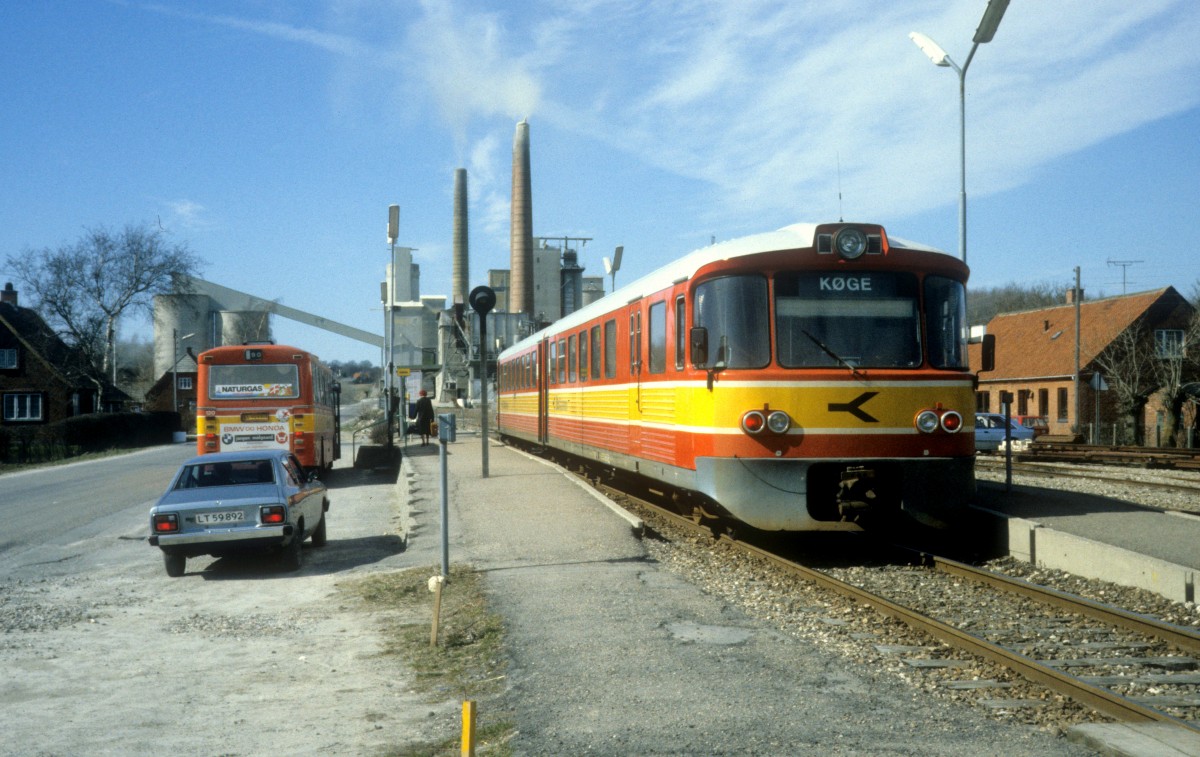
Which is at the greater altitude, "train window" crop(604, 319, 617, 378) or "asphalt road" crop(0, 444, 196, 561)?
"train window" crop(604, 319, 617, 378)

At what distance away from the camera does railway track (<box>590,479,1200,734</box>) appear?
20.8ft

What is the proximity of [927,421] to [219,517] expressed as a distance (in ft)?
25.2

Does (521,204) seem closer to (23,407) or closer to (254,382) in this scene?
(23,407)

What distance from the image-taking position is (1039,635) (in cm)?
805

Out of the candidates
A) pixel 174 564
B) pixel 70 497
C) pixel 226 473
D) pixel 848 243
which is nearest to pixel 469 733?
pixel 848 243

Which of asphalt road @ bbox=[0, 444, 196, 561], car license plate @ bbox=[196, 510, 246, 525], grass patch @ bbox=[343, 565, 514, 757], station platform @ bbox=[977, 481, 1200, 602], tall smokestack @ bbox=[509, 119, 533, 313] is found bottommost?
asphalt road @ bbox=[0, 444, 196, 561]

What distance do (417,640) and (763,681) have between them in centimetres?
319

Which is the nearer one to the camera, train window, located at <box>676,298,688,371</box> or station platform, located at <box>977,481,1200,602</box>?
station platform, located at <box>977,481,1200,602</box>

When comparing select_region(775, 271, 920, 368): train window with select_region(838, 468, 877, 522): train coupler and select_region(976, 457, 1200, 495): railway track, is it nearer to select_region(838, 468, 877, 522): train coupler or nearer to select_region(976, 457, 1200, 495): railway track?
select_region(838, 468, 877, 522): train coupler

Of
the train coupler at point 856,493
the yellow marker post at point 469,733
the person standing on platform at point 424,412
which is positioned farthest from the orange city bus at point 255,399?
the yellow marker post at point 469,733

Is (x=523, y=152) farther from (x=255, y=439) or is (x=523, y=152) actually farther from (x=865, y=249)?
(x=865, y=249)

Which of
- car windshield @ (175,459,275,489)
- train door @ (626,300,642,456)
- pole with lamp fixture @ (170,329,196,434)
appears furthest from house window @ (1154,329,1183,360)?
pole with lamp fixture @ (170,329,196,434)

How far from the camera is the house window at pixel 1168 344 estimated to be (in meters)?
45.5

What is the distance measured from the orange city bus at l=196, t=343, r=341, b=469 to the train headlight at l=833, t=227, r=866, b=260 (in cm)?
1556
